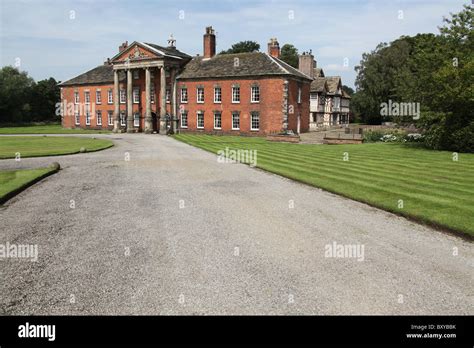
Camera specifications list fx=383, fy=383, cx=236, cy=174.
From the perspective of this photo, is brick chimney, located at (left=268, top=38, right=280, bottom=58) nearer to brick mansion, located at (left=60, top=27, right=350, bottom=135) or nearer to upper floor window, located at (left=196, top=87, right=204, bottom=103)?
brick mansion, located at (left=60, top=27, right=350, bottom=135)

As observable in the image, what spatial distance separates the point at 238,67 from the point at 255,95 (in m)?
5.10

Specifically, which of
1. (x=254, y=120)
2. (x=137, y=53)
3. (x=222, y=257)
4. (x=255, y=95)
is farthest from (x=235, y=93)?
(x=222, y=257)

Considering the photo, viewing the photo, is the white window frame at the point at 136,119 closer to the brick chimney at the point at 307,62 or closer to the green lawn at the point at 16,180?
the brick chimney at the point at 307,62

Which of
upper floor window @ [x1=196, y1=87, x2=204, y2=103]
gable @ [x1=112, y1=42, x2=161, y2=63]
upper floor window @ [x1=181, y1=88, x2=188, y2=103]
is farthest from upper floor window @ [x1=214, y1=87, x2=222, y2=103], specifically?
gable @ [x1=112, y1=42, x2=161, y2=63]

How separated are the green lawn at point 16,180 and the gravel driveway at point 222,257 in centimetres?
36

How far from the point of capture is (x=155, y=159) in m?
25.6

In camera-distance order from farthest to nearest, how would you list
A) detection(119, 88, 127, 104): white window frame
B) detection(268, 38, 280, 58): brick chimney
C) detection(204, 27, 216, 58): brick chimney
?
1. detection(119, 88, 127, 104): white window frame
2. detection(204, 27, 216, 58): brick chimney
3. detection(268, 38, 280, 58): brick chimney

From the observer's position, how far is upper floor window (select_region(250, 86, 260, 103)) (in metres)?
50.6

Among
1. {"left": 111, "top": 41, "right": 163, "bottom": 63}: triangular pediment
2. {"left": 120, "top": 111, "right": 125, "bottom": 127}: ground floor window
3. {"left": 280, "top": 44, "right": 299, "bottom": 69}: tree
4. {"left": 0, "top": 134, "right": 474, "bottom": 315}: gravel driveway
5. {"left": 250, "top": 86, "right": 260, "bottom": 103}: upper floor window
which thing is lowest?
{"left": 0, "top": 134, "right": 474, "bottom": 315}: gravel driveway

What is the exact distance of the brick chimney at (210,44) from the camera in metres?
56.9

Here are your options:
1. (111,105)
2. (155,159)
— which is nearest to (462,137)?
(155,159)

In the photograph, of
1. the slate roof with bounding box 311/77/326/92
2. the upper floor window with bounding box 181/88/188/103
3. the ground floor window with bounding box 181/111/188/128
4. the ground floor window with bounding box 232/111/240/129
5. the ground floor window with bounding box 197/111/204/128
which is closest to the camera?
the ground floor window with bounding box 232/111/240/129

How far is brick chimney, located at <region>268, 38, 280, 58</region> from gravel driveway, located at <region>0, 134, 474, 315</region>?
1777 inches
